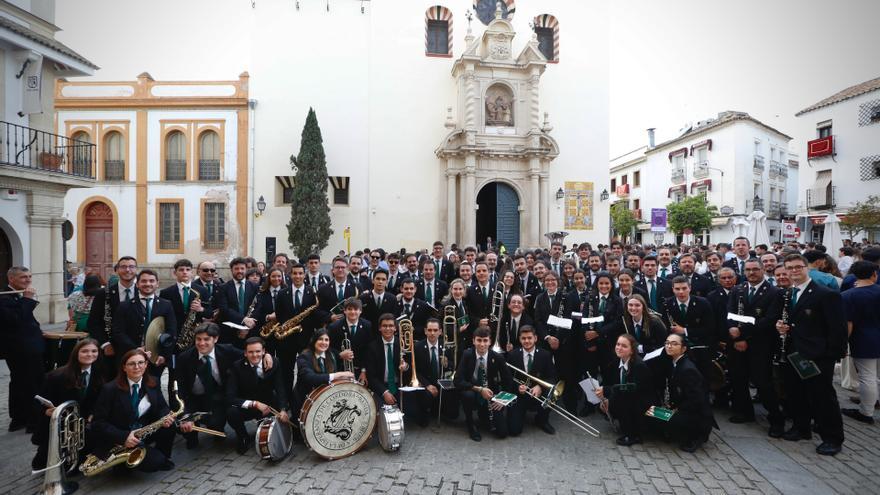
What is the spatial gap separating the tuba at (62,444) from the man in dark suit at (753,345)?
25.0 ft

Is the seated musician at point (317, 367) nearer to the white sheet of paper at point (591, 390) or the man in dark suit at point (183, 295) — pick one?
the man in dark suit at point (183, 295)

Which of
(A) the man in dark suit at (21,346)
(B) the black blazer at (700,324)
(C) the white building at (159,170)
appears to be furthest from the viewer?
(C) the white building at (159,170)

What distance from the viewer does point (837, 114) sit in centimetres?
2805

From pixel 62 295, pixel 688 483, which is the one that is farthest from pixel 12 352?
pixel 62 295

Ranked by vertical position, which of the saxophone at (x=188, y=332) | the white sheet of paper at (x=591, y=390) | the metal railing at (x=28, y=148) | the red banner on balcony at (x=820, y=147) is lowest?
the white sheet of paper at (x=591, y=390)

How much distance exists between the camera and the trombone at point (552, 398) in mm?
6180

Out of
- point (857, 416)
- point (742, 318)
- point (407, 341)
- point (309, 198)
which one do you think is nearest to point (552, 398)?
point (407, 341)

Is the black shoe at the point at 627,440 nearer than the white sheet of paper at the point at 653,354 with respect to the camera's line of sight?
Yes

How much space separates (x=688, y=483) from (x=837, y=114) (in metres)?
32.5

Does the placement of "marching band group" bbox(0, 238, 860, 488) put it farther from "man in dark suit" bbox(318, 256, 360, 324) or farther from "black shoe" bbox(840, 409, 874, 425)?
"black shoe" bbox(840, 409, 874, 425)

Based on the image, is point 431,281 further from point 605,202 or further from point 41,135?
point 605,202

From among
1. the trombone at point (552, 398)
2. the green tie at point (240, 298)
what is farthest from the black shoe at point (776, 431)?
the green tie at point (240, 298)

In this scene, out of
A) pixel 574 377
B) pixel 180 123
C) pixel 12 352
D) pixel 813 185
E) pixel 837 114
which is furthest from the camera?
pixel 813 185

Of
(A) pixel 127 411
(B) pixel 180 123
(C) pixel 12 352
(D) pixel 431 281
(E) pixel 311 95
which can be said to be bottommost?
(A) pixel 127 411
